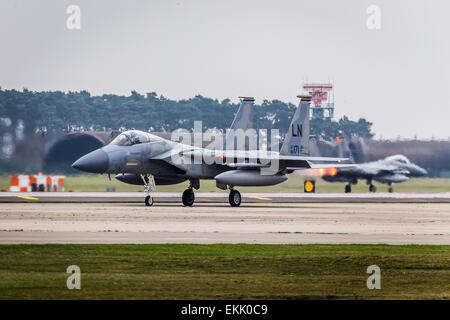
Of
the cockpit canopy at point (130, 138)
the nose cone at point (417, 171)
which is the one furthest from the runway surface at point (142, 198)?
the nose cone at point (417, 171)

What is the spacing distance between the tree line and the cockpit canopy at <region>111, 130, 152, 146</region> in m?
11.0

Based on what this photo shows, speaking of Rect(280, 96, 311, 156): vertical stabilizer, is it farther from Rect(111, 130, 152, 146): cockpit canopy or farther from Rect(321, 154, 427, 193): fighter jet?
Rect(321, 154, 427, 193): fighter jet

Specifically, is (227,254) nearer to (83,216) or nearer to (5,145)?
(83,216)

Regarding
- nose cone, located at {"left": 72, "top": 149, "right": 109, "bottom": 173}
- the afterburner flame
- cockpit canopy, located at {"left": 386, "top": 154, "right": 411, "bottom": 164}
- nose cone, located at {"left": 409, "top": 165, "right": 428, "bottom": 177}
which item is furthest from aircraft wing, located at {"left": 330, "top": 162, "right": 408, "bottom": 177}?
nose cone, located at {"left": 72, "top": 149, "right": 109, "bottom": 173}

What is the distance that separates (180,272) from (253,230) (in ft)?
34.8

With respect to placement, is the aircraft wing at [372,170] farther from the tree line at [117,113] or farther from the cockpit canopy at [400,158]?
the tree line at [117,113]

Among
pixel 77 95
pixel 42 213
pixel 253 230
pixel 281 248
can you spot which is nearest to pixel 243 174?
pixel 42 213

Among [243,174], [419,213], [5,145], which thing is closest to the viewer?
[419,213]

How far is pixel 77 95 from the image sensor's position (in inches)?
2844

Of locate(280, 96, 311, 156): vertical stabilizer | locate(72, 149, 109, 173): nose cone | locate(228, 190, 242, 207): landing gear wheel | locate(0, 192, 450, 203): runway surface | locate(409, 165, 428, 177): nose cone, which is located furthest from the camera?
locate(409, 165, 428, 177): nose cone

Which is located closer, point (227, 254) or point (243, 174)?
point (227, 254)

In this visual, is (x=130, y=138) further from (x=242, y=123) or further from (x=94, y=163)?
(x=242, y=123)

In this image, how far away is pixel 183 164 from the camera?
4300 cm

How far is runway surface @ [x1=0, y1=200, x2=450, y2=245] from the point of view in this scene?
24.1 m
